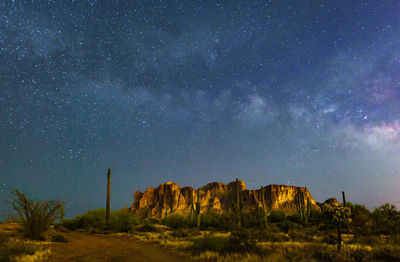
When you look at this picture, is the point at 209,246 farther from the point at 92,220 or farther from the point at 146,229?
the point at 92,220

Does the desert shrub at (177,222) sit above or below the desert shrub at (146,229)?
below

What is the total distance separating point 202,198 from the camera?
108 meters

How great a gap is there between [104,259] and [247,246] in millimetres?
6359

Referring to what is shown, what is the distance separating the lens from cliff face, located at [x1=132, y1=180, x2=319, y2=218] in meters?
Result: 103

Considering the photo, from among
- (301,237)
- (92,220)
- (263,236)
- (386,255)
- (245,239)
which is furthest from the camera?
(92,220)

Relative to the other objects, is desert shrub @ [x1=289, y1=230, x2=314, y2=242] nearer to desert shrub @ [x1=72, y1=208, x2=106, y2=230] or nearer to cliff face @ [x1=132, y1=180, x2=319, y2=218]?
desert shrub @ [x1=72, y1=208, x2=106, y2=230]

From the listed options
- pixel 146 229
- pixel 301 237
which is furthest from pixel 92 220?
pixel 301 237

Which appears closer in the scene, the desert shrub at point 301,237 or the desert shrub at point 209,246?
the desert shrub at point 209,246

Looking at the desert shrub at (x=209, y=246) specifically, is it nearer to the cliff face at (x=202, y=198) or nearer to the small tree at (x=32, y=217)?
the small tree at (x=32, y=217)

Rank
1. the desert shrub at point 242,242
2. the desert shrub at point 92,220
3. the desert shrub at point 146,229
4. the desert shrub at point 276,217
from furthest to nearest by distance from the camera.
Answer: the desert shrub at point 276,217 → the desert shrub at point 92,220 → the desert shrub at point 146,229 → the desert shrub at point 242,242

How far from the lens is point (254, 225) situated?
1380 centimetres

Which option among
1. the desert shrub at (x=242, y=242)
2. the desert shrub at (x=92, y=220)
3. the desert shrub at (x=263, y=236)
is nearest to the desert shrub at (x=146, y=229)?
the desert shrub at (x=92, y=220)

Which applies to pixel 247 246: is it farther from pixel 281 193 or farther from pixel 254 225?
pixel 281 193

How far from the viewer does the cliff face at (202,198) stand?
10257 centimetres
